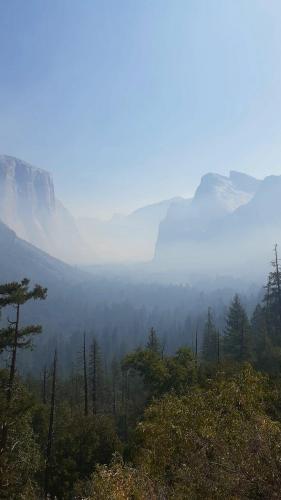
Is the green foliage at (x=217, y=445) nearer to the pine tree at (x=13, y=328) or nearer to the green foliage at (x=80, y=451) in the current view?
the pine tree at (x=13, y=328)

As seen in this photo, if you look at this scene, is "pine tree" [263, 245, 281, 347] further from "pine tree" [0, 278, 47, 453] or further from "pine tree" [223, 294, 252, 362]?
"pine tree" [0, 278, 47, 453]

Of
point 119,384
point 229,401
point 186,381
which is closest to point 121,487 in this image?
point 229,401

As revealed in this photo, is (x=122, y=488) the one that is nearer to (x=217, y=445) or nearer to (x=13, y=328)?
(x=217, y=445)

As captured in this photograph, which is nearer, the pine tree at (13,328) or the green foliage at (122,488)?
the green foliage at (122,488)

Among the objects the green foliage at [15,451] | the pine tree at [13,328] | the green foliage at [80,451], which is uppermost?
the pine tree at [13,328]

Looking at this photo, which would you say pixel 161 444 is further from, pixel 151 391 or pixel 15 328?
pixel 151 391

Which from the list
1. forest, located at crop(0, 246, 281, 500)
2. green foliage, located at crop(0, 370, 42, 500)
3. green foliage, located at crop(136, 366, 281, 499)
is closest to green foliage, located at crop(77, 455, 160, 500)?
forest, located at crop(0, 246, 281, 500)

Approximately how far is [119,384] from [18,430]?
8429 centimetres

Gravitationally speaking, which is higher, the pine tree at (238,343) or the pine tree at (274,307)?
the pine tree at (274,307)

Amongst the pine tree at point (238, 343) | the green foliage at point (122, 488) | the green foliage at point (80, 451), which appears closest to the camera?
the green foliage at point (122, 488)

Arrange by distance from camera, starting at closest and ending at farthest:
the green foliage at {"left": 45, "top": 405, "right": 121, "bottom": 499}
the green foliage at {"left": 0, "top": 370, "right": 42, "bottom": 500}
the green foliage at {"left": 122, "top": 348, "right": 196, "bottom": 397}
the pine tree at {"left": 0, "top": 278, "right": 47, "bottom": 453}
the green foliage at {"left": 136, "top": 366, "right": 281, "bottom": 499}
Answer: the green foliage at {"left": 136, "top": 366, "right": 281, "bottom": 499} → the green foliage at {"left": 0, "top": 370, "right": 42, "bottom": 500} → the pine tree at {"left": 0, "top": 278, "right": 47, "bottom": 453} → the green foliage at {"left": 45, "top": 405, "right": 121, "bottom": 499} → the green foliage at {"left": 122, "top": 348, "right": 196, "bottom": 397}

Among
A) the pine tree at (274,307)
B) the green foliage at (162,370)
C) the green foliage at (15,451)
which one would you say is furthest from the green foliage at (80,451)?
the pine tree at (274,307)

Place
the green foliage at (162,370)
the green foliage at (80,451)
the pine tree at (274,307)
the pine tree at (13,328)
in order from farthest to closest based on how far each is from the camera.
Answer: the pine tree at (274,307) → the green foliage at (162,370) → the green foliage at (80,451) → the pine tree at (13,328)

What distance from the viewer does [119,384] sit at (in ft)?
361
